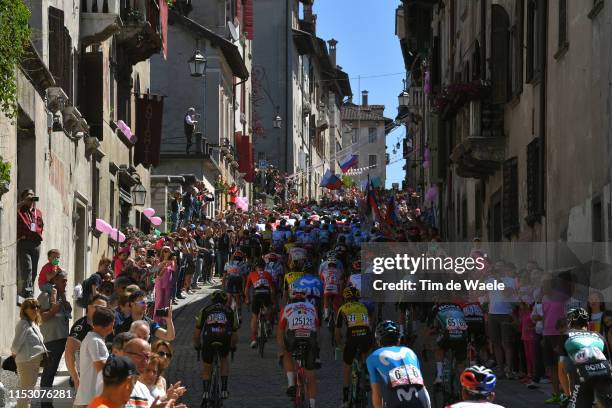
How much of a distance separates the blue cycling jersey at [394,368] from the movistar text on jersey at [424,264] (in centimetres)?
1243

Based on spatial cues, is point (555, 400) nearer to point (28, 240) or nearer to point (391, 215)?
point (28, 240)

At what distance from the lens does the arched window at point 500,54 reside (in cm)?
3369

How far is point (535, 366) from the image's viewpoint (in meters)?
22.0

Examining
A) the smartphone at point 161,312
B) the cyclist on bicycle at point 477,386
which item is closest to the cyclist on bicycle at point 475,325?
the smartphone at point 161,312

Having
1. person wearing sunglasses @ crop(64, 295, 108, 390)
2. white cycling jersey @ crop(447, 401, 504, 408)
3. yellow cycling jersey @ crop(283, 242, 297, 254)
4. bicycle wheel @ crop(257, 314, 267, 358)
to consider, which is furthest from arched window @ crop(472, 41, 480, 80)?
white cycling jersey @ crop(447, 401, 504, 408)

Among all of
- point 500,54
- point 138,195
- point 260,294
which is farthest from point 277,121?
point 260,294

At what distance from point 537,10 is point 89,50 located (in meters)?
9.62

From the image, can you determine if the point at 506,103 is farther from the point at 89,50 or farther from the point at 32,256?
the point at 32,256

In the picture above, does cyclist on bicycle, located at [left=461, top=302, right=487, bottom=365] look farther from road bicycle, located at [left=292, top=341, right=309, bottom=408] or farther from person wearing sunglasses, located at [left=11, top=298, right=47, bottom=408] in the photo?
person wearing sunglasses, located at [left=11, top=298, right=47, bottom=408]

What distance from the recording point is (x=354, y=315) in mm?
19578

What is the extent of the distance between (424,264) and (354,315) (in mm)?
10668

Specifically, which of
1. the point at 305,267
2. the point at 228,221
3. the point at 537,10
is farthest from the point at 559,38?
the point at 228,221

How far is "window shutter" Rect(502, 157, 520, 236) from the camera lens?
107 ft

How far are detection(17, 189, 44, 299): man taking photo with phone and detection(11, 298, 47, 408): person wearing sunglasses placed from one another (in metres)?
5.18
